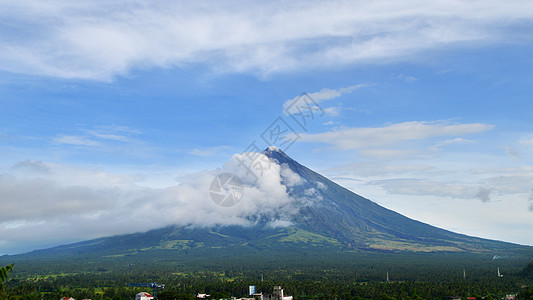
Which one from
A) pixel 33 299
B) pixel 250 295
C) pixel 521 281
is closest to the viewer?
pixel 33 299

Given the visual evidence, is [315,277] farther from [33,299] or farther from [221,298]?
[33,299]

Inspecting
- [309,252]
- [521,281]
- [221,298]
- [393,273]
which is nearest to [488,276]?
[521,281]

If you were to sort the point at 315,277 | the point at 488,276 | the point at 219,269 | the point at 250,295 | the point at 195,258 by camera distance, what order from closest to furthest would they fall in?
the point at 250,295 → the point at 488,276 → the point at 315,277 → the point at 219,269 → the point at 195,258

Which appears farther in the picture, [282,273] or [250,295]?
[282,273]

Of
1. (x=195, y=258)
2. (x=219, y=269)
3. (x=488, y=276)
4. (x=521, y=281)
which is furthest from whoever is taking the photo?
(x=195, y=258)

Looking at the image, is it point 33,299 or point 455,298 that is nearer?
point 455,298

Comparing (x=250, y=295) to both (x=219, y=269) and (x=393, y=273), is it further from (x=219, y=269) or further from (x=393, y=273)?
(x=219, y=269)

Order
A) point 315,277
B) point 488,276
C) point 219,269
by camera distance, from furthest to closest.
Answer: point 219,269, point 315,277, point 488,276

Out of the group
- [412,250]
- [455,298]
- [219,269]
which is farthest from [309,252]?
[455,298]
